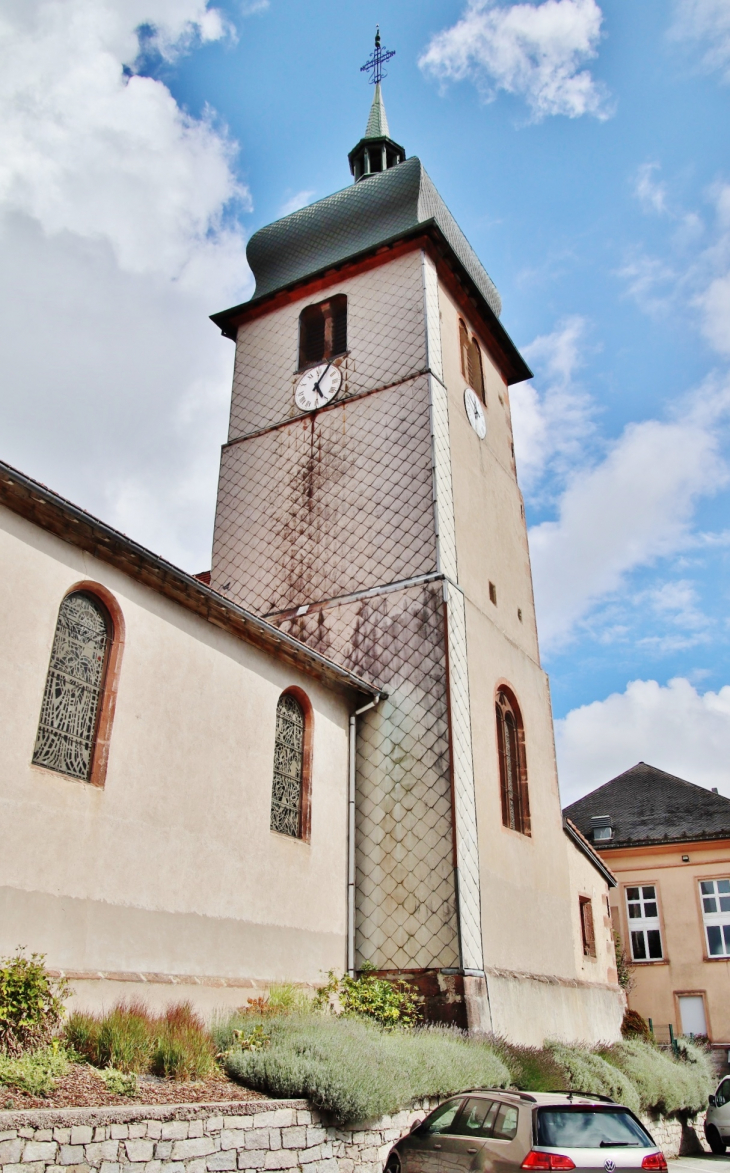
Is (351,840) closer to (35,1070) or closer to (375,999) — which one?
(375,999)

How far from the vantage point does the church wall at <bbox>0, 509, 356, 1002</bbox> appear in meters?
8.52

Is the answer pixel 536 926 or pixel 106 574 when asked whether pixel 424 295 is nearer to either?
pixel 106 574

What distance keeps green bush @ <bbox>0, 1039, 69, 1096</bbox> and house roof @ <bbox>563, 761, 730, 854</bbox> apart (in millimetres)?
22652

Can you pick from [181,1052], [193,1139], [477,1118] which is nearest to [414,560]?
[181,1052]

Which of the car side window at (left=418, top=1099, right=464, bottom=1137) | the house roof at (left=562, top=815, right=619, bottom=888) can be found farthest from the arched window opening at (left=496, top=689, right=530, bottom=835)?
the car side window at (left=418, top=1099, right=464, bottom=1137)

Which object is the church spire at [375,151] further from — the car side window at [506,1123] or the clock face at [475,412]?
the car side window at [506,1123]

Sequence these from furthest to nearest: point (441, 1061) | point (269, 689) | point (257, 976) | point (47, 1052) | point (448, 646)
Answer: point (448, 646), point (269, 689), point (257, 976), point (441, 1061), point (47, 1052)

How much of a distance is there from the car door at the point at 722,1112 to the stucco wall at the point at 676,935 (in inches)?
397

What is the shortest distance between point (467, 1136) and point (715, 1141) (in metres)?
9.81

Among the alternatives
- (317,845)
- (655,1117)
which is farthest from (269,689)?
(655,1117)

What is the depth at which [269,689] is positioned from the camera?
12.1 meters

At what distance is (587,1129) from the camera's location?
22.5 ft

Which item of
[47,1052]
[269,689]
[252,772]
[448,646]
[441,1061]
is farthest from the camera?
[448,646]

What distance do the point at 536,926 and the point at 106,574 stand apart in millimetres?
9027
